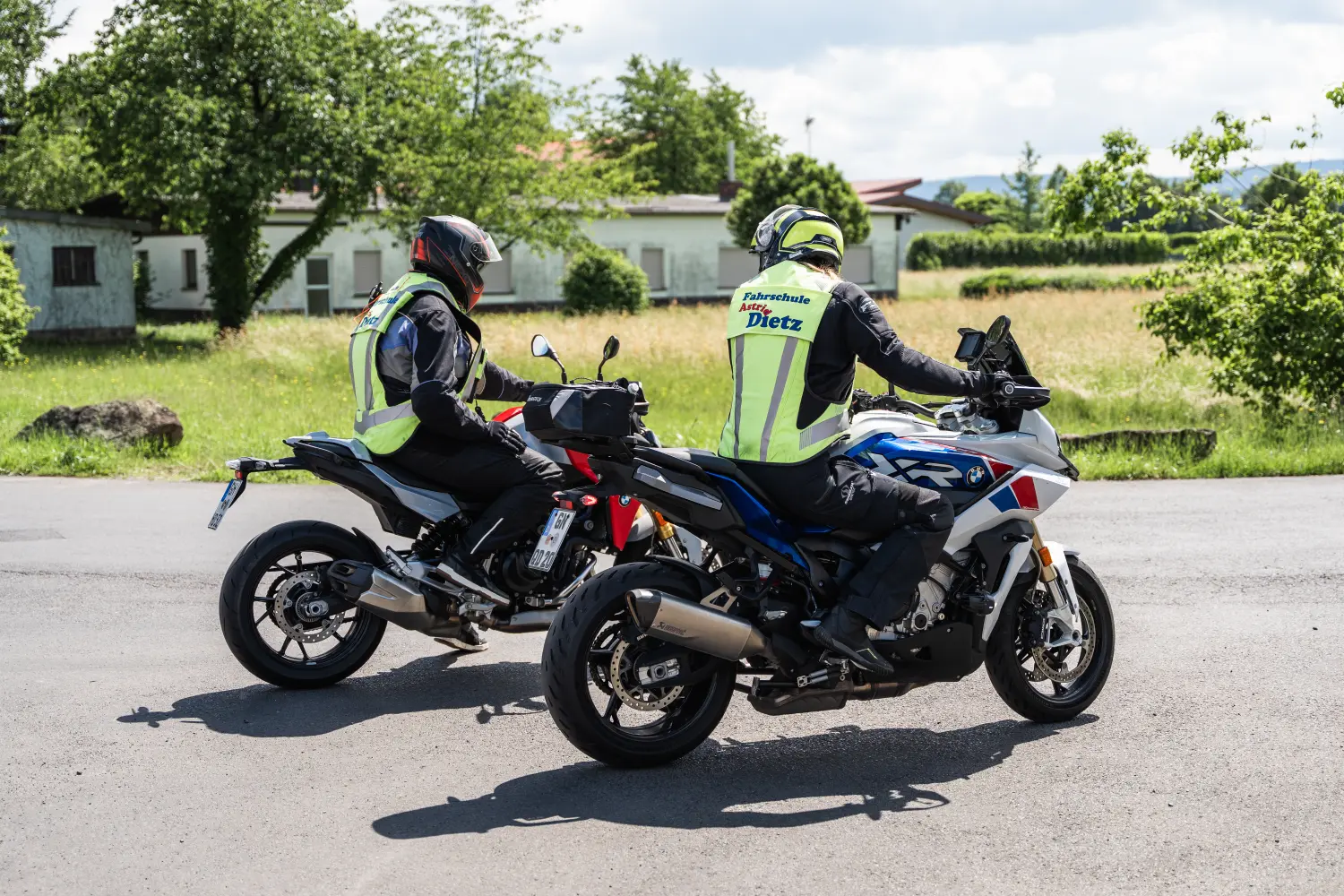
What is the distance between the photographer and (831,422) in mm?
5164

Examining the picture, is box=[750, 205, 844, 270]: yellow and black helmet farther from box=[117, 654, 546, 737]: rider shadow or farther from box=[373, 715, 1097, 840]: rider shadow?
box=[117, 654, 546, 737]: rider shadow

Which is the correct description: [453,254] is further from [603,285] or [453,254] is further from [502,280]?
[502,280]

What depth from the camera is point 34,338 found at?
31594 mm

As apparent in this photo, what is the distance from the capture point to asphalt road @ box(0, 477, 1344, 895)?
423cm

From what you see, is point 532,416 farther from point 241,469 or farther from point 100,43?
point 100,43

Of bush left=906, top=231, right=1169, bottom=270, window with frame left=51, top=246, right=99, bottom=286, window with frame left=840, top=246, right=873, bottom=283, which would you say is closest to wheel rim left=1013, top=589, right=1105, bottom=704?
window with frame left=51, top=246, right=99, bottom=286

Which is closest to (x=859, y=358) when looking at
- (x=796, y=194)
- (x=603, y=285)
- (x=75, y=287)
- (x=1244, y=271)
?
(x=1244, y=271)

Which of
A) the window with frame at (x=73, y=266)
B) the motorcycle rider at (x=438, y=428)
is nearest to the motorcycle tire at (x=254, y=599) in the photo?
the motorcycle rider at (x=438, y=428)

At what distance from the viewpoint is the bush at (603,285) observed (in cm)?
3959

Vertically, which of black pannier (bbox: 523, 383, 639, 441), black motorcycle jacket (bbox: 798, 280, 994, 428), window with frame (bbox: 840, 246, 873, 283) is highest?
window with frame (bbox: 840, 246, 873, 283)

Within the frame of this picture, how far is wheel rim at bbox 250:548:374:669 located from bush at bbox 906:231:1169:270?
204 ft

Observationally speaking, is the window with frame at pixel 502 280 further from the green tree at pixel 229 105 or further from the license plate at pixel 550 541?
the license plate at pixel 550 541

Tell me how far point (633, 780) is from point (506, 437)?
1.79 metres

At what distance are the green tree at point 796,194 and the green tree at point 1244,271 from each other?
29.2 meters
